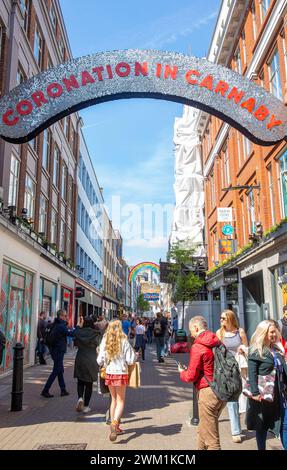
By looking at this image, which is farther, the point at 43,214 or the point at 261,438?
the point at 43,214

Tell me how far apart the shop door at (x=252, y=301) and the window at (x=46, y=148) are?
11.0m

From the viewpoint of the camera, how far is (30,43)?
1775cm

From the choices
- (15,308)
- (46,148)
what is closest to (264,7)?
(46,148)

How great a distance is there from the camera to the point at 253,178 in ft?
60.7

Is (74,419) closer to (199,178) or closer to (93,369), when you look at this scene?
(93,369)

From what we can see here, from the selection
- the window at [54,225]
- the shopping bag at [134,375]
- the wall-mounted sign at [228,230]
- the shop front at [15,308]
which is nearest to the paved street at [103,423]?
the shopping bag at [134,375]

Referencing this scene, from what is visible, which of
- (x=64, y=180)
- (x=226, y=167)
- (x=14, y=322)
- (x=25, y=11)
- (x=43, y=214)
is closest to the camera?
(x=14, y=322)

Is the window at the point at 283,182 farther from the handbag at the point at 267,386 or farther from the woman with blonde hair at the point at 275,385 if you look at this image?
the handbag at the point at 267,386

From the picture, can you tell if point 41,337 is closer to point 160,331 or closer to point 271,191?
point 160,331

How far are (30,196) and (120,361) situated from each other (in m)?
12.8

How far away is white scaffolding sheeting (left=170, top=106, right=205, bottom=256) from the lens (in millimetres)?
38000

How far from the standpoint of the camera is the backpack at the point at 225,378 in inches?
179

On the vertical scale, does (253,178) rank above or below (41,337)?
above
